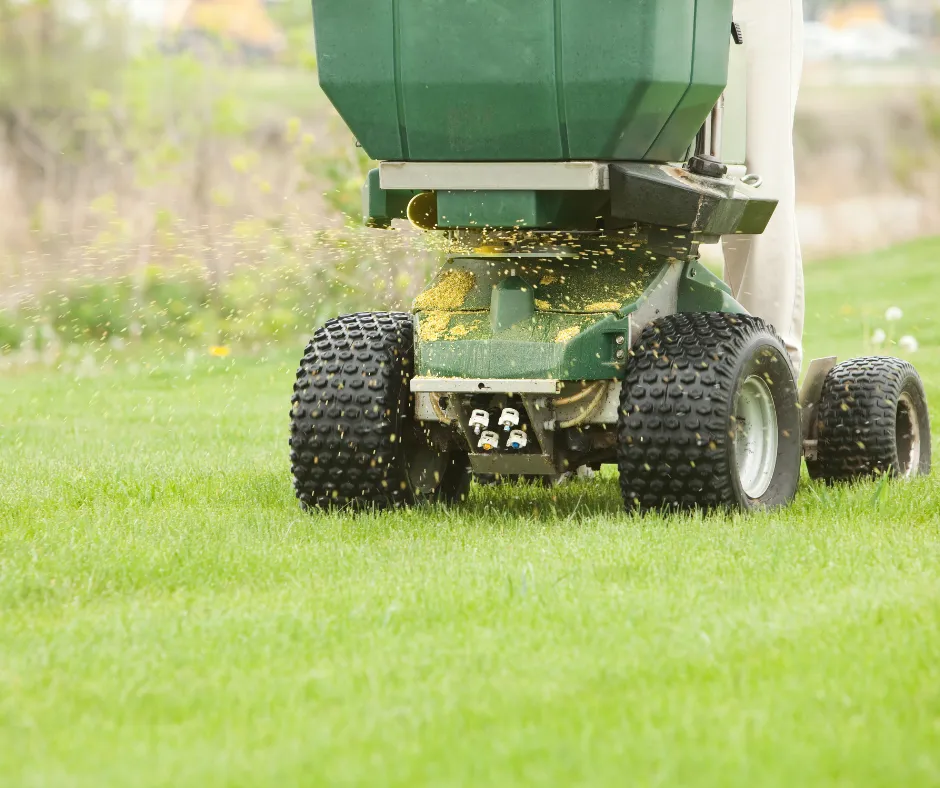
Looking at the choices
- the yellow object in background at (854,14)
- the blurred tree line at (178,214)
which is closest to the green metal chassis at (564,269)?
the blurred tree line at (178,214)

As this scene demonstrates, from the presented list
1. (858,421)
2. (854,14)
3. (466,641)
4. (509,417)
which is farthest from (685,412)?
(854,14)

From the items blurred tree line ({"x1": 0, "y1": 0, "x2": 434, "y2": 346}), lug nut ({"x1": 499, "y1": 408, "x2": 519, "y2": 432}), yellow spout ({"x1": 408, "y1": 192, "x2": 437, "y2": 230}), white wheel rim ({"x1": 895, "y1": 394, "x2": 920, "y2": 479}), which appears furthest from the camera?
blurred tree line ({"x1": 0, "y1": 0, "x2": 434, "y2": 346})

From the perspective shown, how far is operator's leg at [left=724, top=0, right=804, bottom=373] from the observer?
192 inches

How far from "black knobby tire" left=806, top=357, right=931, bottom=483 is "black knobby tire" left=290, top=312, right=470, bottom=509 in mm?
1354

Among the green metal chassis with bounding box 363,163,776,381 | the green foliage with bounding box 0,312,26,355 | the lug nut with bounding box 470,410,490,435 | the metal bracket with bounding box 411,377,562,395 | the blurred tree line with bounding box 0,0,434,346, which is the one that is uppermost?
the green metal chassis with bounding box 363,163,776,381

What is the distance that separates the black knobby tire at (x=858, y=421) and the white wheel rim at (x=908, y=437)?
0.13m

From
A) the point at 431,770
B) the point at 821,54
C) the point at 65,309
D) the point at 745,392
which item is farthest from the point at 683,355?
the point at 821,54

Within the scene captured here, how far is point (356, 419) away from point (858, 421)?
5.41 ft

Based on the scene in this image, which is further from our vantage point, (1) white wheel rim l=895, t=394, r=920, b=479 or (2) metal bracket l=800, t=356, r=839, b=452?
(1) white wheel rim l=895, t=394, r=920, b=479

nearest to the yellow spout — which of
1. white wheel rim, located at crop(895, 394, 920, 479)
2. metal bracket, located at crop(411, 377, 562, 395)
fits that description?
metal bracket, located at crop(411, 377, 562, 395)

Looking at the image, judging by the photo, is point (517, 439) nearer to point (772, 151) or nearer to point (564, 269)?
point (564, 269)

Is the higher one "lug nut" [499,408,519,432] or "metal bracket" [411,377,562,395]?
"metal bracket" [411,377,562,395]

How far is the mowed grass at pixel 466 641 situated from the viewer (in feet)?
7.73

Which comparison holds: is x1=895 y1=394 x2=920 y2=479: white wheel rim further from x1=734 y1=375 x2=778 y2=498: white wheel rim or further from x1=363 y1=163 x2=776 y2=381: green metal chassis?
x1=363 y1=163 x2=776 y2=381: green metal chassis
